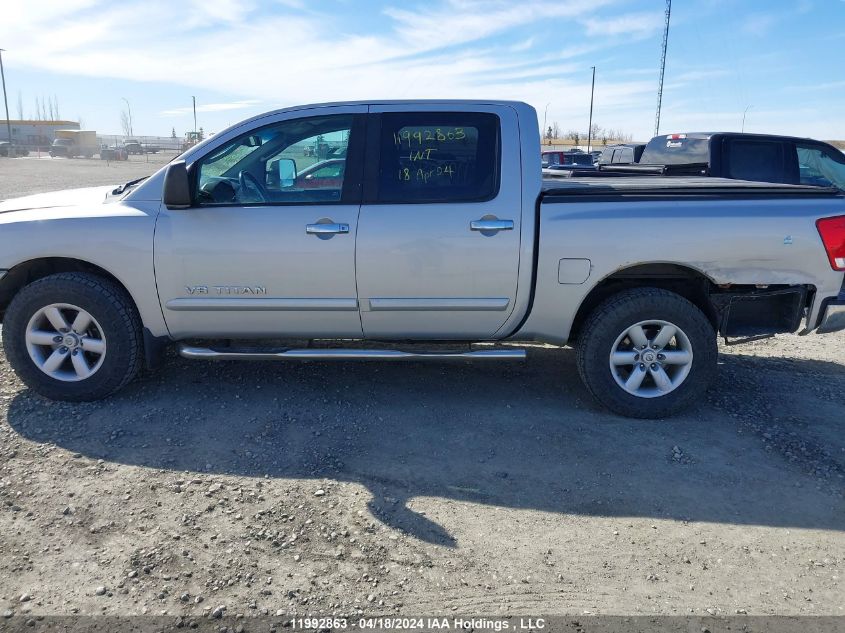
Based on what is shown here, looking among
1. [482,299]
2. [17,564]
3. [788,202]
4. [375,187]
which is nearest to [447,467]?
[482,299]

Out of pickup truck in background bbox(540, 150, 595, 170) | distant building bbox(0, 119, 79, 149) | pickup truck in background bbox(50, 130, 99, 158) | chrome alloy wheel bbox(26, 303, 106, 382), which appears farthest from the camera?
distant building bbox(0, 119, 79, 149)

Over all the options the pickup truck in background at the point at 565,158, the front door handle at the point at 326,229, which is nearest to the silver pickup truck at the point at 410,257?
the front door handle at the point at 326,229

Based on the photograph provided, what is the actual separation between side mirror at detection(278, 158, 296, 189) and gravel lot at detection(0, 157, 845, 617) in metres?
1.42

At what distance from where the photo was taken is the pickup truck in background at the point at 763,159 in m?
8.41

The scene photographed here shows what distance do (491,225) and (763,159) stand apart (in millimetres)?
5980

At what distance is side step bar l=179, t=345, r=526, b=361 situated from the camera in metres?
4.23

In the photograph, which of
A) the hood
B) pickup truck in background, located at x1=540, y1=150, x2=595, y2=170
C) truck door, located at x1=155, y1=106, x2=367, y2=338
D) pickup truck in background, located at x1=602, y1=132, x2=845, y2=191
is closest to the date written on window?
truck door, located at x1=155, y1=106, x2=367, y2=338

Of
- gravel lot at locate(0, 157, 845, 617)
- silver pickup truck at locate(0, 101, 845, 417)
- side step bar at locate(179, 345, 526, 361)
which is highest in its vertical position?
silver pickup truck at locate(0, 101, 845, 417)

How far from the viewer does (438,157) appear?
4.24 metres

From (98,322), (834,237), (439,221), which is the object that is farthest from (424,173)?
(834,237)

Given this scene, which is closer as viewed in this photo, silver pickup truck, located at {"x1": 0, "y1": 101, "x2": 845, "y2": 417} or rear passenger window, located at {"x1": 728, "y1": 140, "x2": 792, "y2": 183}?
silver pickup truck, located at {"x1": 0, "y1": 101, "x2": 845, "y2": 417}

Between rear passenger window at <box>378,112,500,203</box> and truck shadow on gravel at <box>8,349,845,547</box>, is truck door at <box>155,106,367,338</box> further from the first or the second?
truck shadow on gravel at <box>8,349,845,547</box>

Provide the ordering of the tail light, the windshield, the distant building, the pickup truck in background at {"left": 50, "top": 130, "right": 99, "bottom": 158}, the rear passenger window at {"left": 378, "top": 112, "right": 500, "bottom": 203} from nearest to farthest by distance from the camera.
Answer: the tail light < the rear passenger window at {"left": 378, "top": 112, "right": 500, "bottom": 203} < the windshield < the pickup truck in background at {"left": 50, "top": 130, "right": 99, "bottom": 158} < the distant building

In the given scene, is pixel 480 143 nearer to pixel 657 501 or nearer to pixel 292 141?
pixel 292 141
